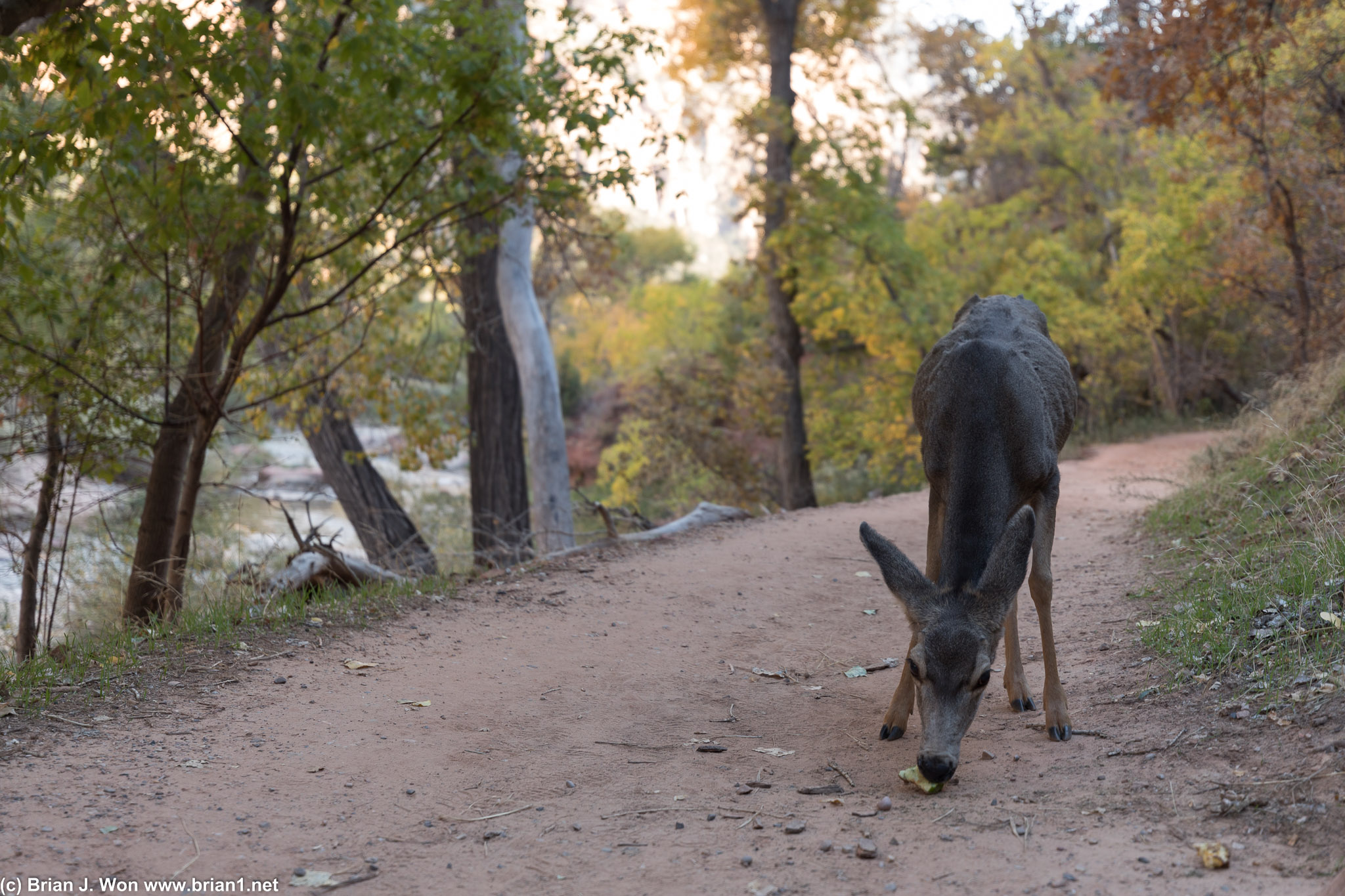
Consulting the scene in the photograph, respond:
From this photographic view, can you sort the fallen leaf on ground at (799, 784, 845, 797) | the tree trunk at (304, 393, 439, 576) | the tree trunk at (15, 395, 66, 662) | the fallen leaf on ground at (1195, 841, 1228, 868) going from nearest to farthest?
the fallen leaf on ground at (1195, 841, 1228, 868) < the fallen leaf on ground at (799, 784, 845, 797) < the tree trunk at (15, 395, 66, 662) < the tree trunk at (304, 393, 439, 576)

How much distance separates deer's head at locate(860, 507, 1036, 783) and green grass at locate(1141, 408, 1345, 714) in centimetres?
132

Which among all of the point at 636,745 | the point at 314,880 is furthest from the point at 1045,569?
the point at 314,880

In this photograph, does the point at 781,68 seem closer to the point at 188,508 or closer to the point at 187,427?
the point at 187,427

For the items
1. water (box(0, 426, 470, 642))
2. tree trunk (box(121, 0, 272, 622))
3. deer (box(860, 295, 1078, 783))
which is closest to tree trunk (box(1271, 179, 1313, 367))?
deer (box(860, 295, 1078, 783))

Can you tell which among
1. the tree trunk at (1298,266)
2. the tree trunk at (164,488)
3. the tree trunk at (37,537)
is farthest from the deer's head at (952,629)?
the tree trunk at (1298,266)

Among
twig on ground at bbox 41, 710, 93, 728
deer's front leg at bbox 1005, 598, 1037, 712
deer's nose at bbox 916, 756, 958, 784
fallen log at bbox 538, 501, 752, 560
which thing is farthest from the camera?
fallen log at bbox 538, 501, 752, 560

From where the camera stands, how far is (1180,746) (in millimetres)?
4543

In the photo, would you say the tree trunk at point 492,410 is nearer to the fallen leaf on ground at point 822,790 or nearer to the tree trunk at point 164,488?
the tree trunk at point 164,488

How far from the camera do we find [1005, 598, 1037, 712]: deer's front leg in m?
5.64

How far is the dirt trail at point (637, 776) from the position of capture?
148 inches

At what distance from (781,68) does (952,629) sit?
19978 mm

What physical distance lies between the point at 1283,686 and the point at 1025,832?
5.52ft

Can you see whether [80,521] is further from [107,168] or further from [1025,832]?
[1025,832]

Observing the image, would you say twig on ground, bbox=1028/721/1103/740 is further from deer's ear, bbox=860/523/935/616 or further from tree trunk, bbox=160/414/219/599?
tree trunk, bbox=160/414/219/599
